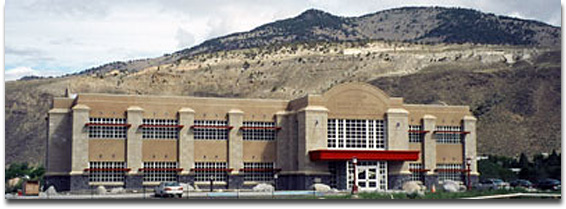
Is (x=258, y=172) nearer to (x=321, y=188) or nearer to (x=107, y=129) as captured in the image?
(x=321, y=188)

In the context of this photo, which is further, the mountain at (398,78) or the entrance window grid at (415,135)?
the mountain at (398,78)

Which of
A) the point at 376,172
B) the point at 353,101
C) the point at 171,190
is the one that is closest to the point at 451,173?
the point at 376,172

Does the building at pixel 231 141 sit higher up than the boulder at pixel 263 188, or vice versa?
the building at pixel 231 141

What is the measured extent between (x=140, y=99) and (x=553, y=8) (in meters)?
30.9

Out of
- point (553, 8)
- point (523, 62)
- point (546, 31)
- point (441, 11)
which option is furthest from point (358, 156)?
point (441, 11)

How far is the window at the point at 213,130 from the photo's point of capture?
65.2m

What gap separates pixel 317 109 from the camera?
64.0m

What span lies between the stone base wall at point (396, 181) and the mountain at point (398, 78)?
31330 millimetres

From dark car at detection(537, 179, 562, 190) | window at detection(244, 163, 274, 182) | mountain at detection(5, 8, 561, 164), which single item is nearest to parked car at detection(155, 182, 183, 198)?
window at detection(244, 163, 274, 182)

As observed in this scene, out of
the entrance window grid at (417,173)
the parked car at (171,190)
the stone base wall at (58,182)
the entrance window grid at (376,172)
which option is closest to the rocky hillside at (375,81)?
the entrance window grid at (417,173)

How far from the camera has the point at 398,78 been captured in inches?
4953

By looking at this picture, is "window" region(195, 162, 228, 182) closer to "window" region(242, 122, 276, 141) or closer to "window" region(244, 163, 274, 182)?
"window" region(244, 163, 274, 182)

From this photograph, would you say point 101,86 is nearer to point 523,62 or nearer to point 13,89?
point 13,89

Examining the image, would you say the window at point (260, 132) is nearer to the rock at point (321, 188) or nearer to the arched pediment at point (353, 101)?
the arched pediment at point (353, 101)
